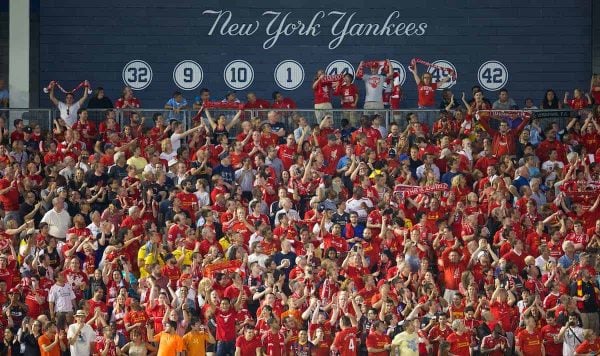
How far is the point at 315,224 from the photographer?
29.7m

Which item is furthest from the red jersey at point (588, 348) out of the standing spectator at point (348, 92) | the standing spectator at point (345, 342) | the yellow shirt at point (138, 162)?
the standing spectator at point (348, 92)

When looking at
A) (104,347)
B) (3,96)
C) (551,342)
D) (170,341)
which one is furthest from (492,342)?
(3,96)

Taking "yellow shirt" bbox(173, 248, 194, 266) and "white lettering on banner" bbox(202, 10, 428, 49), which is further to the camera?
"white lettering on banner" bbox(202, 10, 428, 49)

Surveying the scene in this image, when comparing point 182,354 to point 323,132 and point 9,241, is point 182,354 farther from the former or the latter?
point 323,132

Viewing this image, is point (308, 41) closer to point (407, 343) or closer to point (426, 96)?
point (426, 96)

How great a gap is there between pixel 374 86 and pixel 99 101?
586 centimetres

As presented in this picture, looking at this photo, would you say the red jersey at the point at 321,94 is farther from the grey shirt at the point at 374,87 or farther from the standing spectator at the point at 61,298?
the standing spectator at the point at 61,298

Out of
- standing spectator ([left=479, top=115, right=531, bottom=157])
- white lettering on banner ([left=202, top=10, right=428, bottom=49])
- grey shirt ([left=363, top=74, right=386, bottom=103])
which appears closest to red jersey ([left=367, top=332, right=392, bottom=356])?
standing spectator ([left=479, top=115, right=531, bottom=157])

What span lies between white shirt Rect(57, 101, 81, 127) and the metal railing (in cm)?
13

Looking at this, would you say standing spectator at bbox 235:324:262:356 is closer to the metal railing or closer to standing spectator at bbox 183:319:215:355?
standing spectator at bbox 183:319:215:355

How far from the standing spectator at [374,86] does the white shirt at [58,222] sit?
7.92 meters

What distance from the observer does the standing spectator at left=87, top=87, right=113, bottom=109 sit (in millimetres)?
34500

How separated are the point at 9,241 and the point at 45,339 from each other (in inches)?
107

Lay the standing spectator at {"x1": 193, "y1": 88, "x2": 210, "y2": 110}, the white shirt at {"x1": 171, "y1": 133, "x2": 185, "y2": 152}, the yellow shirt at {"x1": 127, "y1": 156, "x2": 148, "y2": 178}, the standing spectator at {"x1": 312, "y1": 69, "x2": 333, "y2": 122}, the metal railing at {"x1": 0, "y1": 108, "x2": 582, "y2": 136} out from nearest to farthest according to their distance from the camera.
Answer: the yellow shirt at {"x1": 127, "y1": 156, "x2": 148, "y2": 178} < the white shirt at {"x1": 171, "y1": 133, "x2": 185, "y2": 152} < the metal railing at {"x1": 0, "y1": 108, "x2": 582, "y2": 136} < the standing spectator at {"x1": 193, "y1": 88, "x2": 210, "y2": 110} < the standing spectator at {"x1": 312, "y1": 69, "x2": 333, "y2": 122}
